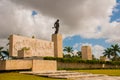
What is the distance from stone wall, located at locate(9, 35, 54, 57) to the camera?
25734 mm

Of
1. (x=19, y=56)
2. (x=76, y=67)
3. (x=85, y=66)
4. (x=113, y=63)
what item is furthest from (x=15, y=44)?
(x=113, y=63)

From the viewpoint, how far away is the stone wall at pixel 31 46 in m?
25.7

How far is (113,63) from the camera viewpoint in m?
44.0

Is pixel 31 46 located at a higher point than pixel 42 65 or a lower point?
higher

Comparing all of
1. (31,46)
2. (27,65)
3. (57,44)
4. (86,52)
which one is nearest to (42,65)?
(27,65)

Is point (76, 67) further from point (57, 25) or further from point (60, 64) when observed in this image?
point (57, 25)

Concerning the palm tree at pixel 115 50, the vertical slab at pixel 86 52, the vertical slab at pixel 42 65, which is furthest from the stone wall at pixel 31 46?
the palm tree at pixel 115 50

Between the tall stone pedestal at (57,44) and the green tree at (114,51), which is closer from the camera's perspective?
the tall stone pedestal at (57,44)

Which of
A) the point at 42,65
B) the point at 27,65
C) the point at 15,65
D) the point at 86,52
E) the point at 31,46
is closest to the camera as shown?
the point at 15,65

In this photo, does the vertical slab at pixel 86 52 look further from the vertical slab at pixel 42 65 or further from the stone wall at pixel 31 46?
the vertical slab at pixel 42 65

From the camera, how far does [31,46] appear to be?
28.1 meters

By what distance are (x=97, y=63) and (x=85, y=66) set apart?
3746mm

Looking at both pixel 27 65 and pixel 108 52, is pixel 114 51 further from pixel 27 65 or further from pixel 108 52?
Result: pixel 27 65

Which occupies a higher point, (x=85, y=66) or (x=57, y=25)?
(x=57, y=25)
